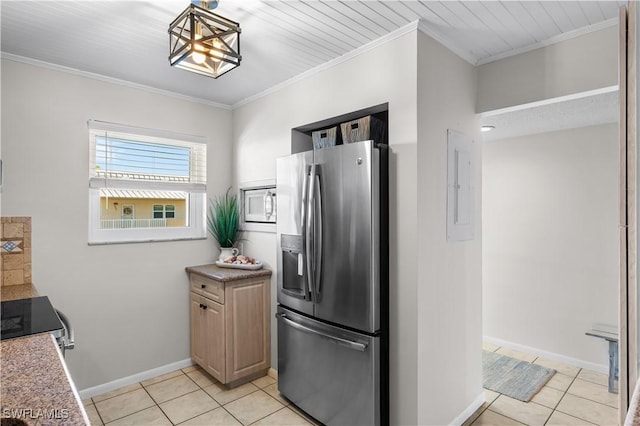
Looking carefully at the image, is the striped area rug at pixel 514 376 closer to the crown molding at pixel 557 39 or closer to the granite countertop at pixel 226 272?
the granite countertop at pixel 226 272

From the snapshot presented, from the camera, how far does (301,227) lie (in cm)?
256

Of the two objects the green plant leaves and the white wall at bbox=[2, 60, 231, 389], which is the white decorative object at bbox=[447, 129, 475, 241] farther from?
the white wall at bbox=[2, 60, 231, 389]

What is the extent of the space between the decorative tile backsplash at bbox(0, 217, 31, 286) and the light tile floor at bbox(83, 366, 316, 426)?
109cm

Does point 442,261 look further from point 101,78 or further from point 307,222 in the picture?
point 101,78

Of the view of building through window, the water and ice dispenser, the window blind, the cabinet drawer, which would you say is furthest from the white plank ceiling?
the cabinet drawer

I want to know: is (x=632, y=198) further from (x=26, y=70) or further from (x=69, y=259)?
(x=26, y=70)

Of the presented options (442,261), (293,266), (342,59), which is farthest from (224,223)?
(442,261)

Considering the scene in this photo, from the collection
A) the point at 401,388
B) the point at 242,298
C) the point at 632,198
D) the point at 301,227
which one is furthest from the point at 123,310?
the point at 632,198

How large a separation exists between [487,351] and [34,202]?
4.37m

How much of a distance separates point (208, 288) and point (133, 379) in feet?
3.24

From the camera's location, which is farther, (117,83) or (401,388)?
(117,83)

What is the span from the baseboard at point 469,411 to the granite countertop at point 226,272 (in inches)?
70.3

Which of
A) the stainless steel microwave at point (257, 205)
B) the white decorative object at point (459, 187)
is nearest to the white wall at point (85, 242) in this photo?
the stainless steel microwave at point (257, 205)

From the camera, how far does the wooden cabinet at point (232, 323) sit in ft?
9.46
